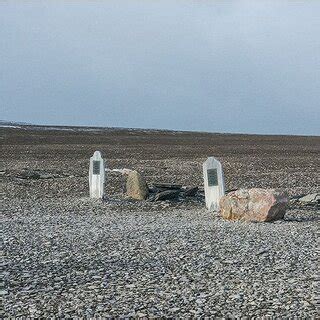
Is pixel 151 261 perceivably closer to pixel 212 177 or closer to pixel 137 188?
pixel 212 177

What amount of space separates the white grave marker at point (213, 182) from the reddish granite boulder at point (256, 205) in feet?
7.13

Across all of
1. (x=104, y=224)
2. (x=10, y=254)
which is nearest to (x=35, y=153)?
(x=104, y=224)

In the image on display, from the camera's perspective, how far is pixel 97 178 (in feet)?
70.5

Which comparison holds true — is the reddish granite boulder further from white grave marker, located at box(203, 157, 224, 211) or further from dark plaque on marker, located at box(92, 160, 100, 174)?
dark plaque on marker, located at box(92, 160, 100, 174)

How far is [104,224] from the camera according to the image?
1491cm


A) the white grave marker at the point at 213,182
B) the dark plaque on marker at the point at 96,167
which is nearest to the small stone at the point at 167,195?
the white grave marker at the point at 213,182

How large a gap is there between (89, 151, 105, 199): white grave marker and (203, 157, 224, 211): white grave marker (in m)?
4.32

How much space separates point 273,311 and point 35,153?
40.6 m

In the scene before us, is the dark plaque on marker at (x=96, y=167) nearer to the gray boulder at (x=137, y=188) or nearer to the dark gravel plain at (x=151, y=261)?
the gray boulder at (x=137, y=188)

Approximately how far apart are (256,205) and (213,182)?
10.1 feet

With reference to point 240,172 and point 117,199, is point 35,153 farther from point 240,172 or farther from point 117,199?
point 117,199

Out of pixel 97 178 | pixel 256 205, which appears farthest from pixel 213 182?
pixel 97 178

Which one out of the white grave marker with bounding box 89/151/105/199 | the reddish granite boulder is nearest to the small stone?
the white grave marker with bounding box 89/151/105/199

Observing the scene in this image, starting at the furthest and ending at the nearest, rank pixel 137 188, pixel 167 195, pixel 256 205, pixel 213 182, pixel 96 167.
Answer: pixel 96 167 → pixel 137 188 → pixel 167 195 → pixel 213 182 → pixel 256 205
